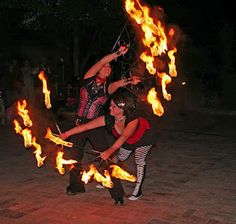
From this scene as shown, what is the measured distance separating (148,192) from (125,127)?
1458mm

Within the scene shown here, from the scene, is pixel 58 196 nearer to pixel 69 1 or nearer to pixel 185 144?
pixel 185 144

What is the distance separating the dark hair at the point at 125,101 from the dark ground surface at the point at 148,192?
1388 mm

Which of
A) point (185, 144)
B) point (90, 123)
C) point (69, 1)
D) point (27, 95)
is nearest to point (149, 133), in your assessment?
point (90, 123)

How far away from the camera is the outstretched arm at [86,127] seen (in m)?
5.41

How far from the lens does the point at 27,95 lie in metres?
21.0

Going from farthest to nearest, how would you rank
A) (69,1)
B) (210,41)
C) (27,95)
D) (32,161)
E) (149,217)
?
(210,41), (27,95), (69,1), (32,161), (149,217)

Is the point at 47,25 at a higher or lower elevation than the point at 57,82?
higher

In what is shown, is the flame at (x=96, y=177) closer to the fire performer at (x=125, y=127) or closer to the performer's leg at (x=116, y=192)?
the performer's leg at (x=116, y=192)

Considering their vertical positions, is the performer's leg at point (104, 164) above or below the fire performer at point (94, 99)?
below

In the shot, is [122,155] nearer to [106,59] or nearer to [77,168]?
[77,168]

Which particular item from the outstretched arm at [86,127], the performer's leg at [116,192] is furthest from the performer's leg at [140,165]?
the outstretched arm at [86,127]

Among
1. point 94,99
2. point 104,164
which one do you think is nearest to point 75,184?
point 104,164

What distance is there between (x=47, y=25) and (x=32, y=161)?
36.6 feet

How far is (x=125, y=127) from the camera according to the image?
539cm
